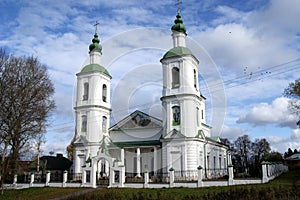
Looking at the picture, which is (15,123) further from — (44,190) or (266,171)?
(266,171)

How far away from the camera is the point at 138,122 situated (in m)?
32.5

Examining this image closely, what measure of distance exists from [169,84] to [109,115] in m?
8.83

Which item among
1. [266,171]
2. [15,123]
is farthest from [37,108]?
[266,171]

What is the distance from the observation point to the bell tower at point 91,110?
104 ft

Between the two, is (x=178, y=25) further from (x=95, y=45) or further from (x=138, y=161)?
(x=138, y=161)

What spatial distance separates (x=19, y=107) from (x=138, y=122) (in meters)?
13.0

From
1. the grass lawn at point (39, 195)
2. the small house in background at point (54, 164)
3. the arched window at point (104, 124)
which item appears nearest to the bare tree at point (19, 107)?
the grass lawn at point (39, 195)

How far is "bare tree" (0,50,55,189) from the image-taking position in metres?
22.0

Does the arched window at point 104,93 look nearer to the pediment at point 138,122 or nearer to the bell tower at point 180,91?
the pediment at point 138,122

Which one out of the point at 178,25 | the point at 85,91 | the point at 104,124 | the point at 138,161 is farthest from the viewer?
the point at 85,91

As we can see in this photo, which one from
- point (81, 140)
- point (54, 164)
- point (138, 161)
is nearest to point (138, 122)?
point (138, 161)

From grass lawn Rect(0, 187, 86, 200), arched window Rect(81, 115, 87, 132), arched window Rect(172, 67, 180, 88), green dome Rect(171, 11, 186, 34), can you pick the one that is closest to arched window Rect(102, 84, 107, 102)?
arched window Rect(81, 115, 87, 132)

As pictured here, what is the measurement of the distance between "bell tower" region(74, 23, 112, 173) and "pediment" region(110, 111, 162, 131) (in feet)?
6.86

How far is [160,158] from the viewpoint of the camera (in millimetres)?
30016
